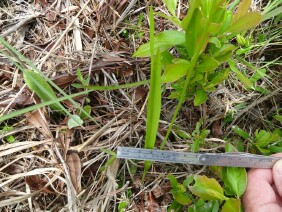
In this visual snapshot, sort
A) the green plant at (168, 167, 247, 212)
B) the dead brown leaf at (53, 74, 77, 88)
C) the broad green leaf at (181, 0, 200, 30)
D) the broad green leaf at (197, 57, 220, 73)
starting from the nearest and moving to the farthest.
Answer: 1. the broad green leaf at (181, 0, 200, 30)
2. the broad green leaf at (197, 57, 220, 73)
3. the green plant at (168, 167, 247, 212)
4. the dead brown leaf at (53, 74, 77, 88)

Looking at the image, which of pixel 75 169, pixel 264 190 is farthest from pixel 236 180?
pixel 75 169

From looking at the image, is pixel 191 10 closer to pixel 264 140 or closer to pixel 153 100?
pixel 153 100

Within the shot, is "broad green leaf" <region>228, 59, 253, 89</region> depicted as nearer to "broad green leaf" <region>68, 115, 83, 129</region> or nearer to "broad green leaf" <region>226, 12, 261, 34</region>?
"broad green leaf" <region>226, 12, 261, 34</region>

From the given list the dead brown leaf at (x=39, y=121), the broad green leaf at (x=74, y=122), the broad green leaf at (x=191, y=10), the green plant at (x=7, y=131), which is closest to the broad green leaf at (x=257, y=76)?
the broad green leaf at (x=191, y=10)

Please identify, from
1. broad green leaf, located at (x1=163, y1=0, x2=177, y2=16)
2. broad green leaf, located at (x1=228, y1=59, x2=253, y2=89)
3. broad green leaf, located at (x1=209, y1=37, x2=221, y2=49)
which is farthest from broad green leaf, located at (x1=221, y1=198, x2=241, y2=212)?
broad green leaf, located at (x1=163, y1=0, x2=177, y2=16)

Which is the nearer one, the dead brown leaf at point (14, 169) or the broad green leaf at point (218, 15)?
the broad green leaf at point (218, 15)

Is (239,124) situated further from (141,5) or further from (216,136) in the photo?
(141,5)

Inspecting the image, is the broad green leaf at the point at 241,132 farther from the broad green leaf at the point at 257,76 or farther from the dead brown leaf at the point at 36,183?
the dead brown leaf at the point at 36,183
